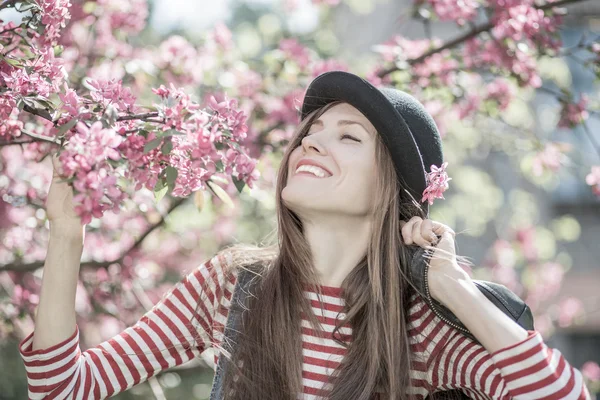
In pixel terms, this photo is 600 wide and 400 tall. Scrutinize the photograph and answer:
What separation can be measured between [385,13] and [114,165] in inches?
380

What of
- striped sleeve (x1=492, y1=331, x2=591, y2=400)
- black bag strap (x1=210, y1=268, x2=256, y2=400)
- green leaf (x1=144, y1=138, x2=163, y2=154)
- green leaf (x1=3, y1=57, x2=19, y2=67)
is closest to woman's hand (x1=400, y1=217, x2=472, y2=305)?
striped sleeve (x1=492, y1=331, x2=591, y2=400)

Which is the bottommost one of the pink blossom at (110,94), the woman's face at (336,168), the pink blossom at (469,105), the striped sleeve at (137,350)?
the striped sleeve at (137,350)

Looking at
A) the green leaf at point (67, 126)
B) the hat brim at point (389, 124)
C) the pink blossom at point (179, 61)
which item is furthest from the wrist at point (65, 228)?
the pink blossom at point (179, 61)

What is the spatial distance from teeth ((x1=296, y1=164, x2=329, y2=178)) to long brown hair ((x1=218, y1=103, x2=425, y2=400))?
16 cm

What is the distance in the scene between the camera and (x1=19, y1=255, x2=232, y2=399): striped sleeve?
180 centimetres

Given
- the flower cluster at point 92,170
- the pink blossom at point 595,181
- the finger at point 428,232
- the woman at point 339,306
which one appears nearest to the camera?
the flower cluster at point 92,170

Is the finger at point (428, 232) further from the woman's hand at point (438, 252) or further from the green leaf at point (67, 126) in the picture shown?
the green leaf at point (67, 126)

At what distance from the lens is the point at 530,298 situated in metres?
5.68

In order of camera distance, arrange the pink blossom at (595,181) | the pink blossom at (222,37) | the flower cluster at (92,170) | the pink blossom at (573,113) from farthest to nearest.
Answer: the pink blossom at (222,37) → the pink blossom at (573,113) → the pink blossom at (595,181) → the flower cluster at (92,170)

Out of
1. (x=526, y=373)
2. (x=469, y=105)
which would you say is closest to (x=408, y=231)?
(x=526, y=373)

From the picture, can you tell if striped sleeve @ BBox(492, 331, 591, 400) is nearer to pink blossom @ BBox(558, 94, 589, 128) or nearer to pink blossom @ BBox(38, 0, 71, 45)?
pink blossom @ BBox(38, 0, 71, 45)

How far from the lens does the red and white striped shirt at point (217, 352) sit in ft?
5.92

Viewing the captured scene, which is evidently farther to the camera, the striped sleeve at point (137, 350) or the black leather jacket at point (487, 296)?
the black leather jacket at point (487, 296)

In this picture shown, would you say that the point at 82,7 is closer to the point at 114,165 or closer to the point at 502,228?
the point at 114,165
